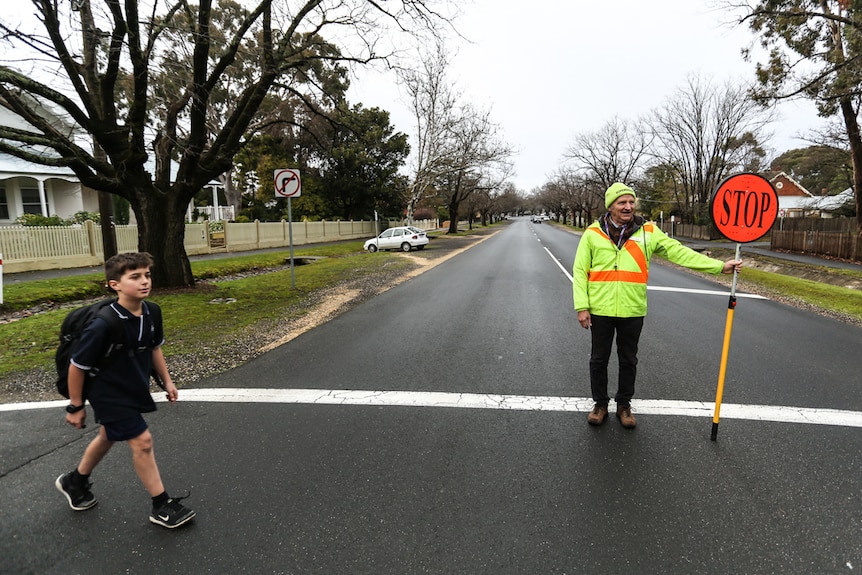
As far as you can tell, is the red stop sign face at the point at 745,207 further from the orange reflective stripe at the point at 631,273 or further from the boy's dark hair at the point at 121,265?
the boy's dark hair at the point at 121,265

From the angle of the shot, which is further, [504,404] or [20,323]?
[20,323]

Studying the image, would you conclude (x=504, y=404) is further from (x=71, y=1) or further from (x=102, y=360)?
(x=71, y=1)

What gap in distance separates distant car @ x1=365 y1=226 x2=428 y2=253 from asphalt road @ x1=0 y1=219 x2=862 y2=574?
22.0 m

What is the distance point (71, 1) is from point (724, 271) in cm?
1123

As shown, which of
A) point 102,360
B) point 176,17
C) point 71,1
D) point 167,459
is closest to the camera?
point 102,360

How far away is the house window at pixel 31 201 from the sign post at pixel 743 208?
29.6 metres

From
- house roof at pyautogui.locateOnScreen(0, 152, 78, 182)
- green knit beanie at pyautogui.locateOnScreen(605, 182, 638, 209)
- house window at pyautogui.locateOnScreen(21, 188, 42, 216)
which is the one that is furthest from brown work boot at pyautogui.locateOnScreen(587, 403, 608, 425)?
house window at pyautogui.locateOnScreen(21, 188, 42, 216)

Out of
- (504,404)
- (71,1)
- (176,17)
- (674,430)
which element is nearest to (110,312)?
(504,404)

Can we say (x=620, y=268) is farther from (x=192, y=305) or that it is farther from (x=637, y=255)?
(x=192, y=305)

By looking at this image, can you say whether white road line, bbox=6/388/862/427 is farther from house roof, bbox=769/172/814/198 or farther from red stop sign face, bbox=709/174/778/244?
house roof, bbox=769/172/814/198

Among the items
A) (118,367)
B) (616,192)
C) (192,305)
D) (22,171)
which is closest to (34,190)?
(22,171)

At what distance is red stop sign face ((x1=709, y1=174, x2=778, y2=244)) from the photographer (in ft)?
12.2

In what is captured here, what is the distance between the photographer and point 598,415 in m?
3.91

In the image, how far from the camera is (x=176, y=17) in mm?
12484
